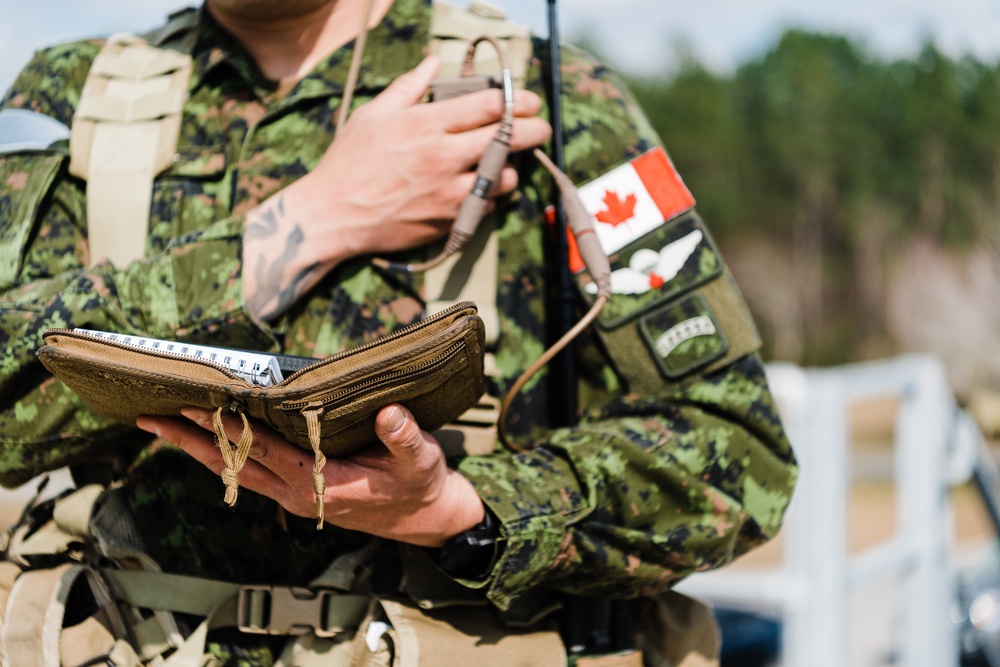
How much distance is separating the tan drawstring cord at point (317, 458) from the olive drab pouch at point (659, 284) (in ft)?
1.89

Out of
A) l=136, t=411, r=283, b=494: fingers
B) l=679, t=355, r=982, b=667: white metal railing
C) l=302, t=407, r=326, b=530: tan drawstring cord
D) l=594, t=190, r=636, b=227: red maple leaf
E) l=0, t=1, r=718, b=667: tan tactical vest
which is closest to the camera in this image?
l=302, t=407, r=326, b=530: tan drawstring cord

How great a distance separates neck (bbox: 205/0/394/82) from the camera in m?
1.95

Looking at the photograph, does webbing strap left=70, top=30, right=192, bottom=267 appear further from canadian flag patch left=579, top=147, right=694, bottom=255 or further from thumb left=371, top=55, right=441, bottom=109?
canadian flag patch left=579, top=147, right=694, bottom=255

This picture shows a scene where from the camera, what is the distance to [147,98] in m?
1.91

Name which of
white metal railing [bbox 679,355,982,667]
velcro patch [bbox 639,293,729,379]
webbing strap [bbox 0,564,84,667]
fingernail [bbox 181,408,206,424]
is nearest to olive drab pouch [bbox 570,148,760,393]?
velcro patch [bbox 639,293,729,379]

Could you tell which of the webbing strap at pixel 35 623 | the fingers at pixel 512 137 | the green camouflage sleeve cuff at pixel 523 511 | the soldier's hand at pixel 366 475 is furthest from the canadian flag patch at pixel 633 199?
the webbing strap at pixel 35 623

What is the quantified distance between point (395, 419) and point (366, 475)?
13 centimetres

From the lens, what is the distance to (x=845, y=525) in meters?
4.05

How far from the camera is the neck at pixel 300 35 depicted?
1947mm

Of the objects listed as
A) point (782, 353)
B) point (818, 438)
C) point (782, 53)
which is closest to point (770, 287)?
point (782, 353)

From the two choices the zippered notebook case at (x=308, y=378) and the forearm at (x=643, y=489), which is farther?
the forearm at (x=643, y=489)

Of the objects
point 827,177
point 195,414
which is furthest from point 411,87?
point 827,177

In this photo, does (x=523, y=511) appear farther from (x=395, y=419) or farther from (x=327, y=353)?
(x=327, y=353)

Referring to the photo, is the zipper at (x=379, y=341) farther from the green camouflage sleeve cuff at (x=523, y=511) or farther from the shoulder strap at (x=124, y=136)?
the shoulder strap at (x=124, y=136)
